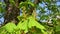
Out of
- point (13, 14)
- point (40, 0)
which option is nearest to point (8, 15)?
point (13, 14)

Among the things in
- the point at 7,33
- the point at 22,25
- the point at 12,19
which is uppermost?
the point at 22,25

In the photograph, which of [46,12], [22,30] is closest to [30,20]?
[22,30]

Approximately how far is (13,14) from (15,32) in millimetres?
1138

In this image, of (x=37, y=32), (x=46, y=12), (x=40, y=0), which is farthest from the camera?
(x=46, y=12)

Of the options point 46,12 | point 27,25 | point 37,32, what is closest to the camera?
point 27,25

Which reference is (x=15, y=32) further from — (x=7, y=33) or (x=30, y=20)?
(x=30, y=20)

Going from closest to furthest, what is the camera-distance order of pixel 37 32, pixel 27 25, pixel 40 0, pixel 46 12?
pixel 27 25, pixel 37 32, pixel 40 0, pixel 46 12

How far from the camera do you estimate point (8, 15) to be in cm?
287

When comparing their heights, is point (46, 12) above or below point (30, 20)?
below

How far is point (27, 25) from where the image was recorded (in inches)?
63.7

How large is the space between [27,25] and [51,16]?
4.18ft

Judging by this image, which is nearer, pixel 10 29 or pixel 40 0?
pixel 10 29

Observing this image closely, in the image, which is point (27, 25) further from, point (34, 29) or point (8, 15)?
point (8, 15)

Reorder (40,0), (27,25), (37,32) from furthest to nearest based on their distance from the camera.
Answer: (40,0) → (37,32) → (27,25)
